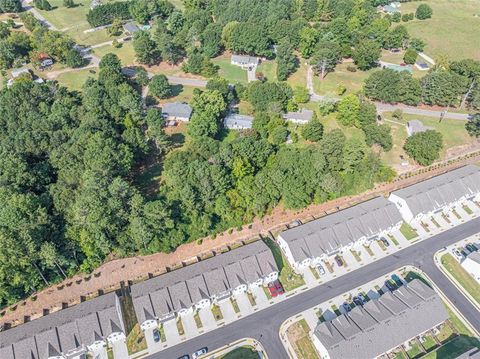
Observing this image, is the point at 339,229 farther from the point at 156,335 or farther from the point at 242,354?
the point at 156,335

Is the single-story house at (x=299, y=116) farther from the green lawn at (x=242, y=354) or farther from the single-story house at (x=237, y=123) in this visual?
the green lawn at (x=242, y=354)

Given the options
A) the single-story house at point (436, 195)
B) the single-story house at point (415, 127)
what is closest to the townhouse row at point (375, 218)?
the single-story house at point (436, 195)

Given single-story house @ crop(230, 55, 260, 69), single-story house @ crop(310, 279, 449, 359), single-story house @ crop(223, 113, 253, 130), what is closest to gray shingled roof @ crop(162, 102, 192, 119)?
single-story house @ crop(223, 113, 253, 130)

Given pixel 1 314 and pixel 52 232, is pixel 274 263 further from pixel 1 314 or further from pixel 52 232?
pixel 1 314

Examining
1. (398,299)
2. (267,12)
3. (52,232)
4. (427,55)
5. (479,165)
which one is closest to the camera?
(398,299)

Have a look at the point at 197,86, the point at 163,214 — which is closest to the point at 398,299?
the point at 163,214

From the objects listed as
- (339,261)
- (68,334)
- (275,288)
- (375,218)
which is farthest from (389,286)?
(68,334)

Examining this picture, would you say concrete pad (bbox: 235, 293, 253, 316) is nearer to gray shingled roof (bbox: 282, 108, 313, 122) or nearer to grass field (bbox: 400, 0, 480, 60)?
gray shingled roof (bbox: 282, 108, 313, 122)
